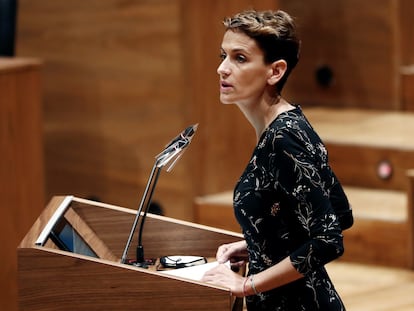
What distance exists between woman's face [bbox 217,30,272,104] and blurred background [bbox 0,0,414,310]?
0.86 metres

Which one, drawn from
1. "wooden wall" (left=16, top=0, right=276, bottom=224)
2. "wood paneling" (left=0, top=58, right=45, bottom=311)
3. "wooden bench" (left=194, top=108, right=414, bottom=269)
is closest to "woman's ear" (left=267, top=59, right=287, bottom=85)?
"wood paneling" (left=0, top=58, right=45, bottom=311)

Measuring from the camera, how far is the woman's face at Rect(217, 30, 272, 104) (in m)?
0.91

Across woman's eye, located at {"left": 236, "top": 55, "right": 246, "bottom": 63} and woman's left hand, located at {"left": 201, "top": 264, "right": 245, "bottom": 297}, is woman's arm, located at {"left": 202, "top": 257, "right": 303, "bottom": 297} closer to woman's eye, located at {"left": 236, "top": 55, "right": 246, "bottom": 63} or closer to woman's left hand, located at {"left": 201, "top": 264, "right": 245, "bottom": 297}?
woman's left hand, located at {"left": 201, "top": 264, "right": 245, "bottom": 297}

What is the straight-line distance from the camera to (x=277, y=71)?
92cm

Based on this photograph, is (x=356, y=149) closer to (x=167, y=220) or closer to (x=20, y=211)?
(x=20, y=211)

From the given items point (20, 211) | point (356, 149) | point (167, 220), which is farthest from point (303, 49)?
point (167, 220)

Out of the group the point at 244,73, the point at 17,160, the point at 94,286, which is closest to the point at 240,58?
the point at 244,73

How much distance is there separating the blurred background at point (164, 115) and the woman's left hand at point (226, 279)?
861mm

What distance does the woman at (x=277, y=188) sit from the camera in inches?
34.2

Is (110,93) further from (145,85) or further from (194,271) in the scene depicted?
(194,271)

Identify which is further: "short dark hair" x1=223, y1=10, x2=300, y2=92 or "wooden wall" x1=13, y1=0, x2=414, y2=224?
"wooden wall" x1=13, y1=0, x2=414, y2=224

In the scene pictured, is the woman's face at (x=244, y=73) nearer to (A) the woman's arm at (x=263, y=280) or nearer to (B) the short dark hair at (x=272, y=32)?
(B) the short dark hair at (x=272, y=32)

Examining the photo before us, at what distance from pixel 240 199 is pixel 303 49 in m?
1.57

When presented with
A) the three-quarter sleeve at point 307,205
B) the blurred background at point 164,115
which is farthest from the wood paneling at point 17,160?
the three-quarter sleeve at point 307,205
